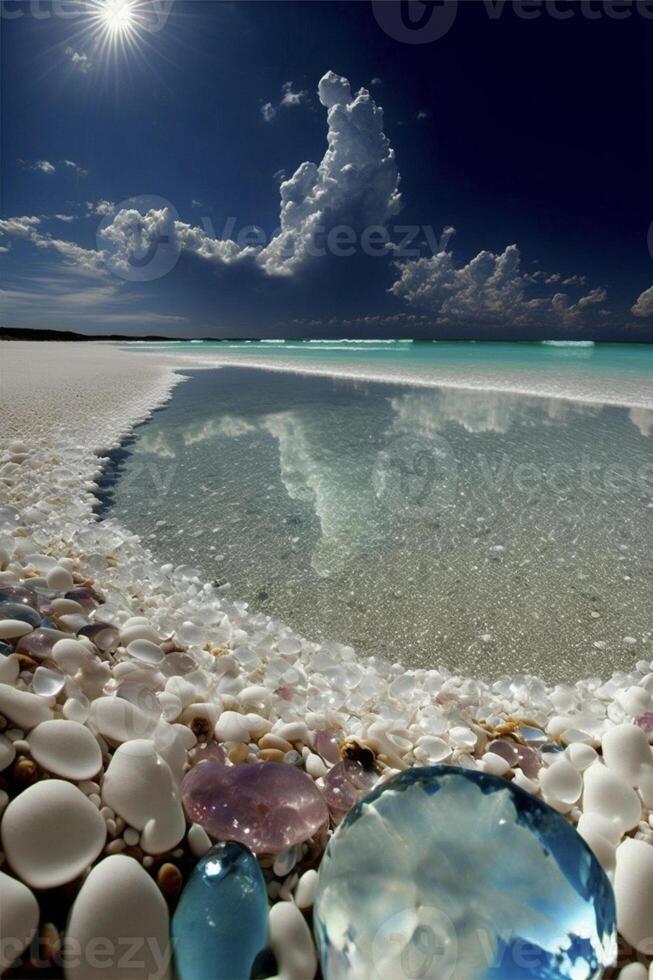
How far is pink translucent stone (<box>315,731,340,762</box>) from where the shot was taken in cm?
127

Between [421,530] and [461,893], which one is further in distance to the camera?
[421,530]

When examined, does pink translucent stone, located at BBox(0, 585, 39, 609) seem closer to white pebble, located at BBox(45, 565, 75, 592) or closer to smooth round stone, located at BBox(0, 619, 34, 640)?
smooth round stone, located at BBox(0, 619, 34, 640)

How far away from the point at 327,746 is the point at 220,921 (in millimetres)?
524

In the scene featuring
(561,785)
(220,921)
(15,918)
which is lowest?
(561,785)

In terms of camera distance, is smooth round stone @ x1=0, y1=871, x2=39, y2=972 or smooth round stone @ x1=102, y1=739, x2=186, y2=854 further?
smooth round stone @ x1=102, y1=739, x2=186, y2=854

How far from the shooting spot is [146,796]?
0.92 meters

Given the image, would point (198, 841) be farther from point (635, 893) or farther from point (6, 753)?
point (635, 893)

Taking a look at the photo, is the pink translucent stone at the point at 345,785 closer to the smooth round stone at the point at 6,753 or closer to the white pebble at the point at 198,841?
the white pebble at the point at 198,841

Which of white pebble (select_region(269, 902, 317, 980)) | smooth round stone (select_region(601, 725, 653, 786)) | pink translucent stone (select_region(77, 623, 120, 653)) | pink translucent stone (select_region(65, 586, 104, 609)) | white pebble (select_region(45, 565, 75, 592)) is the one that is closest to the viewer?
white pebble (select_region(269, 902, 317, 980))

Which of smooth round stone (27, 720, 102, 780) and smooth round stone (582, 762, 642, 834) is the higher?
smooth round stone (27, 720, 102, 780)

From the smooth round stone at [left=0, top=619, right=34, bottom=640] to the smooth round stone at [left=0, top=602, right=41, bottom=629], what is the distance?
0.12 feet

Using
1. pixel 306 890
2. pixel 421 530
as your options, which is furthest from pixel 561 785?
pixel 421 530

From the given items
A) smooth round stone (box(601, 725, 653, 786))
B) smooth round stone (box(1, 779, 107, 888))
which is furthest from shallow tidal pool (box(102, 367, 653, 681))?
smooth round stone (box(1, 779, 107, 888))

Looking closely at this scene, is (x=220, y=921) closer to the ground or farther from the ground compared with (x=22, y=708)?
closer to the ground
